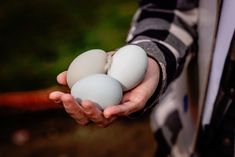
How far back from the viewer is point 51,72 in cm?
225

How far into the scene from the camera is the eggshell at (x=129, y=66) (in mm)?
674

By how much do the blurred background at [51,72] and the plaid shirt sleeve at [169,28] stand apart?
3.65ft

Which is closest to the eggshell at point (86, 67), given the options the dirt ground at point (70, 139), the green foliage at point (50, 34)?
the dirt ground at point (70, 139)

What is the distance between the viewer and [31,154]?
191 centimetres

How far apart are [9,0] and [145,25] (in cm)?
190

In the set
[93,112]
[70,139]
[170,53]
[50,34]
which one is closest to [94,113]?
[93,112]

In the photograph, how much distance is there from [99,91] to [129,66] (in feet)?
0.24

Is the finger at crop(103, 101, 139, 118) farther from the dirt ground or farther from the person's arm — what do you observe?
the dirt ground

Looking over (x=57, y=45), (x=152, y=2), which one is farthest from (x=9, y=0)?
(x=152, y=2)

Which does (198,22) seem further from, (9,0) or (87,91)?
(9,0)

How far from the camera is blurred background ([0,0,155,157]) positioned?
1.95 metres

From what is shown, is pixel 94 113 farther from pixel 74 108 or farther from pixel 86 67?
pixel 86 67

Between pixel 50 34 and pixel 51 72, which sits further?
pixel 50 34

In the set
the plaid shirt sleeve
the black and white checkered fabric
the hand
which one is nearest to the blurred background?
the black and white checkered fabric
